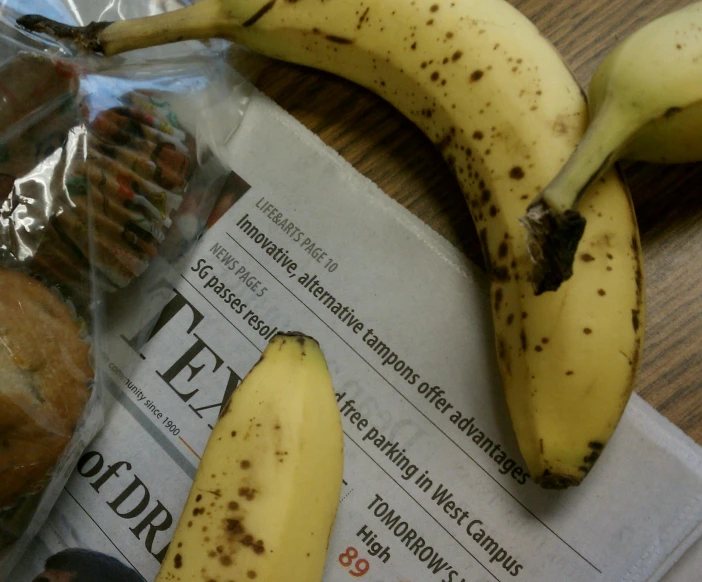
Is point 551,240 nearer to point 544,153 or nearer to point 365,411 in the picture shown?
point 544,153

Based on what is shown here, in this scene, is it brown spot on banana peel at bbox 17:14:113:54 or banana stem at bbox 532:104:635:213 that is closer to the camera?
banana stem at bbox 532:104:635:213

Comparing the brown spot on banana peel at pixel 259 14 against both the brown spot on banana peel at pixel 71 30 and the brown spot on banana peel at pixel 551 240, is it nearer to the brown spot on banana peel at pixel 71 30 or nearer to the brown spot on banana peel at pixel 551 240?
the brown spot on banana peel at pixel 71 30

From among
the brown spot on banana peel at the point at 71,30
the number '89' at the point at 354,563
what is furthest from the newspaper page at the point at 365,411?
the brown spot on banana peel at the point at 71,30

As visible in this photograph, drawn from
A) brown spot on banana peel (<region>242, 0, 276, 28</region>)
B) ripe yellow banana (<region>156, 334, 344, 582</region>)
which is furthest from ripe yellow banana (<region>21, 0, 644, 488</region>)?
ripe yellow banana (<region>156, 334, 344, 582</region>)

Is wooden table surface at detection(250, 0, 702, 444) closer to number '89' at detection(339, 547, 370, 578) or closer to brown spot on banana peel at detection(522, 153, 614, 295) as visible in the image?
brown spot on banana peel at detection(522, 153, 614, 295)

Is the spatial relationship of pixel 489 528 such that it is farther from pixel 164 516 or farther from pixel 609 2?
pixel 609 2

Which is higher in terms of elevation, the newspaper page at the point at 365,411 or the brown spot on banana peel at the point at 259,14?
the brown spot on banana peel at the point at 259,14

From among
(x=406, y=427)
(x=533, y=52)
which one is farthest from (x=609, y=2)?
(x=406, y=427)
